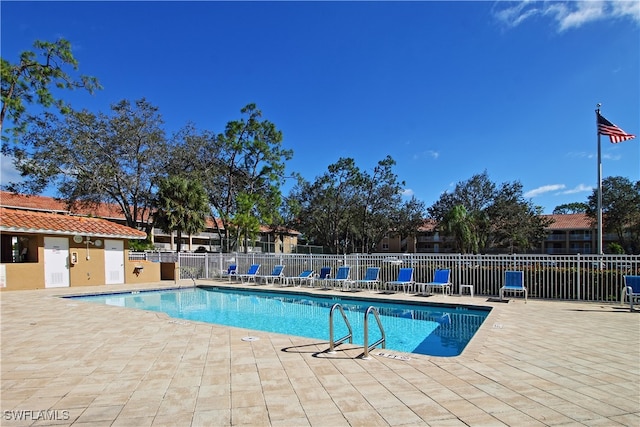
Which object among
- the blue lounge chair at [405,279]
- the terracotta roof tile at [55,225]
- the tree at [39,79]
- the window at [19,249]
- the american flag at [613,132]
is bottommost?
the blue lounge chair at [405,279]

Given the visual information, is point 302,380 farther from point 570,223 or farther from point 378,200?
point 570,223

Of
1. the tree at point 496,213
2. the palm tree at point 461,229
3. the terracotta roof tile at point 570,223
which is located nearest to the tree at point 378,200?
the tree at point 496,213

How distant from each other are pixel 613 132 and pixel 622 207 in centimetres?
3034

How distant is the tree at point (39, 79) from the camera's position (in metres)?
18.1

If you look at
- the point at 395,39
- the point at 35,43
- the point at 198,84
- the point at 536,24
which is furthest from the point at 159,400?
the point at 35,43

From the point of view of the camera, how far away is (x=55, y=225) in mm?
15086

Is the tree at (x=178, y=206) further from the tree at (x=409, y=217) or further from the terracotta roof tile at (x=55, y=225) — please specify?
the tree at (x=409, y=217)

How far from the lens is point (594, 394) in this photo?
3830mm

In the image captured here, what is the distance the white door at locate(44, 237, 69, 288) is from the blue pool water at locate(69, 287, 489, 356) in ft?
8.80

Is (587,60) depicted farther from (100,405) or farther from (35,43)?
(35,43)

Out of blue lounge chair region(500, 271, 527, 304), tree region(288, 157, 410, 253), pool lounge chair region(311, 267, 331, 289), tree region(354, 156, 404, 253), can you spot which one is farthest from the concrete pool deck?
tree region(354, 156, 404, 253)

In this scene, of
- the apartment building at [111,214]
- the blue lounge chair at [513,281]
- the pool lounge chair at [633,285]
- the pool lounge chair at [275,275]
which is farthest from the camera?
the apartment building at [111,214]

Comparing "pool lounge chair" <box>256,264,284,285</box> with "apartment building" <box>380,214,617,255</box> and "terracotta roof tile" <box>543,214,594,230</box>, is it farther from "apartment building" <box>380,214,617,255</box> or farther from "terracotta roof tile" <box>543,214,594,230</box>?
"terracotta roof tile" <box>543,214,594,230</box>

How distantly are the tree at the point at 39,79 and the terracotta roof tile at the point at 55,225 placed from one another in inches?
250
